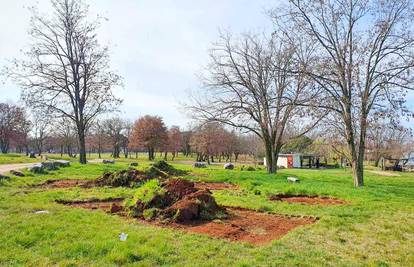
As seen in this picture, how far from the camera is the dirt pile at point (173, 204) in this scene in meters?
8.19

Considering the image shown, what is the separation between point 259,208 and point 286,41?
1162cm

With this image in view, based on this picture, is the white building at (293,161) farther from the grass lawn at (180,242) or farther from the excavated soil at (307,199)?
the grass lawn at (180,242)

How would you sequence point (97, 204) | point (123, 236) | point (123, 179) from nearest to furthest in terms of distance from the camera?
point (123, 236) → point (97, 204) → point (123, 179)

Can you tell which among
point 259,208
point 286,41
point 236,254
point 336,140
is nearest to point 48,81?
point 286,41

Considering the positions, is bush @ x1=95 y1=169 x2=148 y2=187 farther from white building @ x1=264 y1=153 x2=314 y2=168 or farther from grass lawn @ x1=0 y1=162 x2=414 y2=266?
white building @ x1=264 y1=153 x2=314 y2=168

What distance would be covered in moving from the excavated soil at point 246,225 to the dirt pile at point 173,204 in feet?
0.81

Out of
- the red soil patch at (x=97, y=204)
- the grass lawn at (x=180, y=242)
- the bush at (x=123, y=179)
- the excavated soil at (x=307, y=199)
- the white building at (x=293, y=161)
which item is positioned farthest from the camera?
the white building at (x=293, y=161)

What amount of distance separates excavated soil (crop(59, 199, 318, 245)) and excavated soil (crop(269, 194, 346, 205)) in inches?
110

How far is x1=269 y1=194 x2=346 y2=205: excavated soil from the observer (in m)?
11.8

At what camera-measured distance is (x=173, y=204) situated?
8711 mm

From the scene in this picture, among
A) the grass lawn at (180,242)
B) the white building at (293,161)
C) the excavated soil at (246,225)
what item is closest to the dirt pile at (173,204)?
the excavated soil at (246,225)

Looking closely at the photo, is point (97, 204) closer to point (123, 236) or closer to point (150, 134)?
point (123, 236)

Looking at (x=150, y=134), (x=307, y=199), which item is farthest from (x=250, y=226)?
(x=150, y=134)

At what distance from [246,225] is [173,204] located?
74.1 inches
